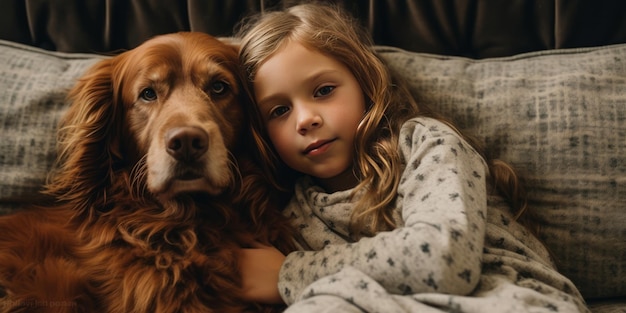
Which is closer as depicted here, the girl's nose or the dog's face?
the dog's face

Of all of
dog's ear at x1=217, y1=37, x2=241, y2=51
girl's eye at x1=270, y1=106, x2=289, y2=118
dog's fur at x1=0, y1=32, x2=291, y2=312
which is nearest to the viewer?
dog's fur at x1=0, y1=32, x2=291, y2=312

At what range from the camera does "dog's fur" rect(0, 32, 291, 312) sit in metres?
1.16

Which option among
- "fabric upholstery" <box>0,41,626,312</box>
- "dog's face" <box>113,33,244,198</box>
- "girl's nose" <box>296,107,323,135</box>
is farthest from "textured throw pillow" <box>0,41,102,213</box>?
"girl's nose" <box>296,107,323,135</box>

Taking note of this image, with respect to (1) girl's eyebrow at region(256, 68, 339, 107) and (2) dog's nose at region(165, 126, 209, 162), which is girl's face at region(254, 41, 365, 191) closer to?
(1) girl's eyebrow at region(256, 68, 339, 107)

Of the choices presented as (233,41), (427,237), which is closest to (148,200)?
(233,41)

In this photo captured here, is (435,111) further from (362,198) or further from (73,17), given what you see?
(73,17)

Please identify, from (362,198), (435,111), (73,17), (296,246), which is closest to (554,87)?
(435,111)

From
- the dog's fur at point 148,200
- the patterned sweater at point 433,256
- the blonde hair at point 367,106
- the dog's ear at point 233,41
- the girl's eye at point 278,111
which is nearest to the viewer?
the patterned sweater at point 433,256

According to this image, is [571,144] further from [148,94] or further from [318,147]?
[148,94]

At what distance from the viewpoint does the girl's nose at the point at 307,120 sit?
130cm

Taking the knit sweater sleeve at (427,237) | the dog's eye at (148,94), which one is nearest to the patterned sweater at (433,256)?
the knit sweater sleeve at (427,237)

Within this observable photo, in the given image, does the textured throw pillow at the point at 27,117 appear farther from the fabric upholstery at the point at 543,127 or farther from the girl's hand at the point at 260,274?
the girl's hand at the point at 260,274

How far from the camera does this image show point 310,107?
1.33 meters

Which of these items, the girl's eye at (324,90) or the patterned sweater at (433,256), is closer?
the patterned sweater at (433,256)
